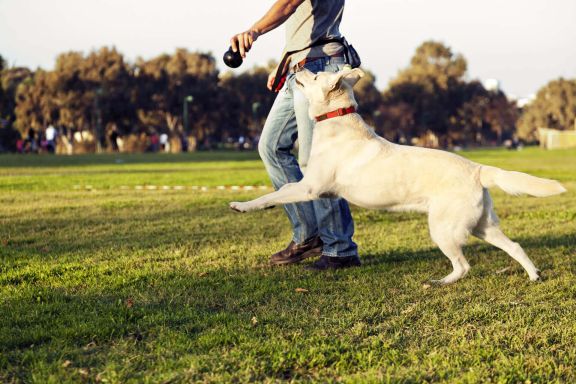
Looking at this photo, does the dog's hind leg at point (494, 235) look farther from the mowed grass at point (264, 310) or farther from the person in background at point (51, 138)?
the person in background at point (51, 138)

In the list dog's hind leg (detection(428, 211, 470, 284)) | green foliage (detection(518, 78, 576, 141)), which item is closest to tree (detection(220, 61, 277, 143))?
green foliage (detection(518, 78, 576, 141))

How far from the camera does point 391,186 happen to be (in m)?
4.86

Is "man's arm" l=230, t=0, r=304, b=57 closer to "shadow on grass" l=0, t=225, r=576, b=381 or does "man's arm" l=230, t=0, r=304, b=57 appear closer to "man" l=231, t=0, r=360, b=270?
"man" l=231, t=0, r=360, b=270

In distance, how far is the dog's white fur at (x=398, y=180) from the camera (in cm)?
476

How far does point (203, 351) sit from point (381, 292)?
1671mm

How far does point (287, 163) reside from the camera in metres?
5.91

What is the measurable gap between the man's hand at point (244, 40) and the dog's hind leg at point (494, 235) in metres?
2.04

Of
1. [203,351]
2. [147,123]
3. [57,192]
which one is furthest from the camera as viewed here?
[147,123]

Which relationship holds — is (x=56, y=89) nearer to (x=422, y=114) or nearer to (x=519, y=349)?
(x=422, y=114)

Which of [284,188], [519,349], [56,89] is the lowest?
[519,349]

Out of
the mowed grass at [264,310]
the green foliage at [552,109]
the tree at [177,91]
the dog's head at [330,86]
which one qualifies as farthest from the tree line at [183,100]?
the dog's head at [330,86]

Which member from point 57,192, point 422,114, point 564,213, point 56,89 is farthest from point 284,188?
point 422,114

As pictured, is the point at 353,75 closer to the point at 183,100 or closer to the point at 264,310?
the point at 264,310

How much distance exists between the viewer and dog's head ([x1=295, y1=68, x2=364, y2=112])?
4992 millimetres
